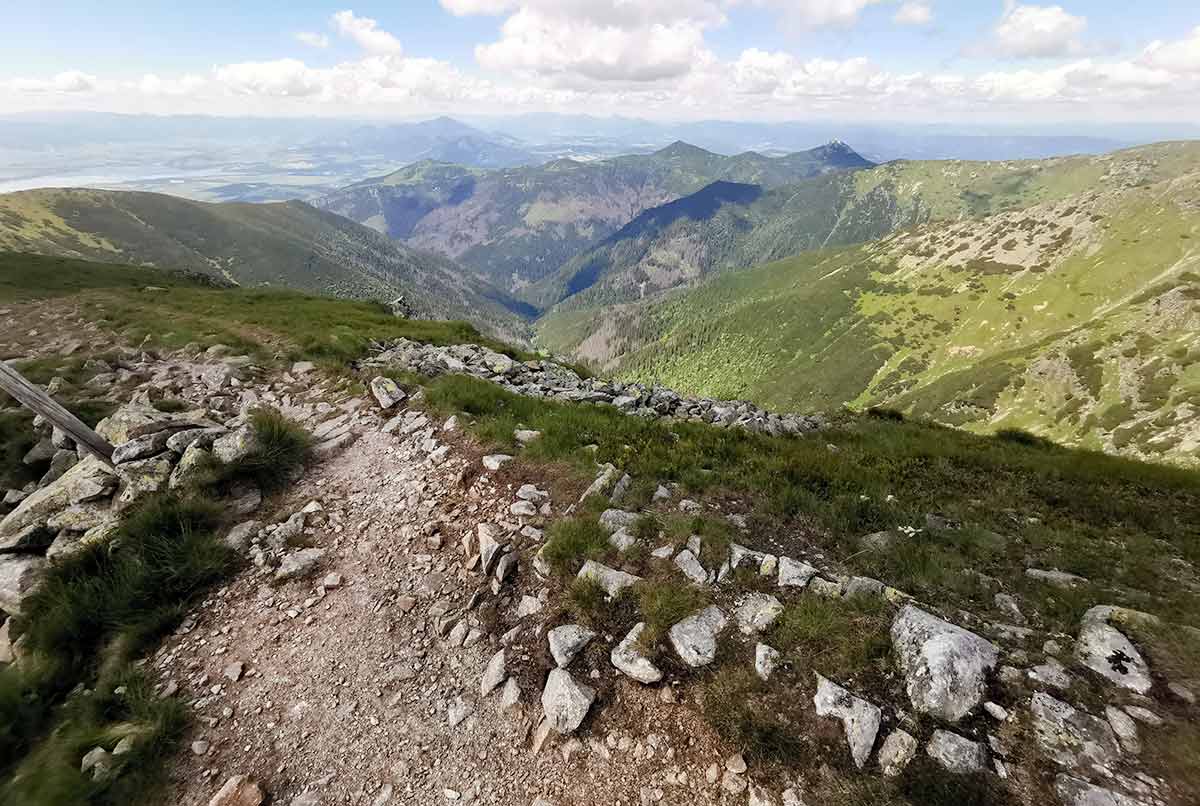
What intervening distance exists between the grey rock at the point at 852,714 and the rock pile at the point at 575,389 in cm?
1069

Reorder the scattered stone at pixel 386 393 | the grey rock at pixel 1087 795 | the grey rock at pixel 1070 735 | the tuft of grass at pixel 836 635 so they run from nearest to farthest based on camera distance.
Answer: the grey rock at pixel 1087 795 < the grey rock at pixel 1070 735 < the tuft of grass at pixel 836 635 < the scattered stone at pixel 386 393

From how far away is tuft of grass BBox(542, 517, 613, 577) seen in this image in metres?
8.12

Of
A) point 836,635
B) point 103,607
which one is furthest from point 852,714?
point 103,607

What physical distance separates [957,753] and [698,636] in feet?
9.19

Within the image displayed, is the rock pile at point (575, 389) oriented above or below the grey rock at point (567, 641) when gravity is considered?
below

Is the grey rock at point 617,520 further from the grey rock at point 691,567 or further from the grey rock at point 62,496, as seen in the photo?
the grey rock at point 62,496

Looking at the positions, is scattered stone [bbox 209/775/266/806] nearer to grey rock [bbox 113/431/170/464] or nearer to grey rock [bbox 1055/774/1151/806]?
grey rock [bbox 1055/774/1151/806]

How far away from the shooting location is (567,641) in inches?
272

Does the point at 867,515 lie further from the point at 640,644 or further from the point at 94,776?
the point at 94,776

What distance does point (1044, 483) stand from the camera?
1352 centimetres

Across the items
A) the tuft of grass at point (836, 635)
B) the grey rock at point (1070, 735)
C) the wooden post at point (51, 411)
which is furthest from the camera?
the wooden post at point (51, 411)

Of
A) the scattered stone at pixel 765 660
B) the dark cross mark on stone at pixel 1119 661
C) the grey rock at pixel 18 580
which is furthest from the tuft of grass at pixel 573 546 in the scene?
the grey rock at pixel 18 580

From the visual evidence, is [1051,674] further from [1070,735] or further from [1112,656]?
[1112,656]

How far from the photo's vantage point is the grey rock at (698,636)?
6.42 m
